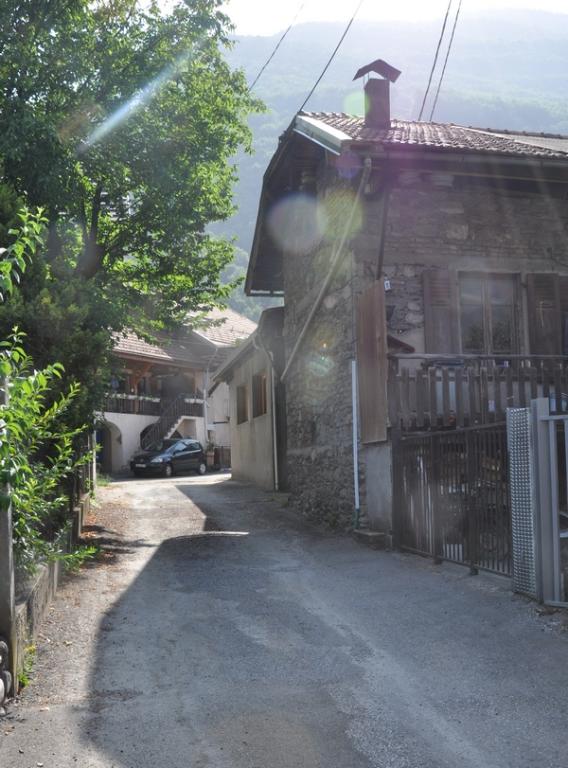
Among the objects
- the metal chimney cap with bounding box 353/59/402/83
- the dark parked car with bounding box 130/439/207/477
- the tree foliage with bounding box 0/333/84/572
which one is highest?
the metal chimney cap with bounding box 353/59/402/83

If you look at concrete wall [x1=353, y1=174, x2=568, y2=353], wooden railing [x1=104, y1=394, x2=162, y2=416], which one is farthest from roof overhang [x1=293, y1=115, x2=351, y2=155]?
wooden railing [x1=104, y1=394, x2=162, y2=416]

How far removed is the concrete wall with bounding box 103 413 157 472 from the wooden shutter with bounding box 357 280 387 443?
78.3 ft

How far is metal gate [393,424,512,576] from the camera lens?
7281 millimetres

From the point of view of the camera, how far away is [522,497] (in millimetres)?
6672

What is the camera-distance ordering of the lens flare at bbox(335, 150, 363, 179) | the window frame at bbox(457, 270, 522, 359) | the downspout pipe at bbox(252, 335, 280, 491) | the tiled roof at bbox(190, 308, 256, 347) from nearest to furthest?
the lens flare at bbox(335, 150, 363, 179), the window frame at bbox(457, 270, 522, 359), the downspout pipe at bbox(252, 335, 280, 491), the tiled roof at bbox(190, 308, 256, 347)

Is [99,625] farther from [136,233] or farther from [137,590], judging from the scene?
[136,233]

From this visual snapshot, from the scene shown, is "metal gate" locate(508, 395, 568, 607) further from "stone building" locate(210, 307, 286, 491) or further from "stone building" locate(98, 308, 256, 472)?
"stone building" locate(98, 308, 256, 472)

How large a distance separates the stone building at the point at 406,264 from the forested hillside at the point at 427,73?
93.7 metres

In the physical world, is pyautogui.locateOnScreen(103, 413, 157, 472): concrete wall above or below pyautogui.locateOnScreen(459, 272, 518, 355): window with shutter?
below

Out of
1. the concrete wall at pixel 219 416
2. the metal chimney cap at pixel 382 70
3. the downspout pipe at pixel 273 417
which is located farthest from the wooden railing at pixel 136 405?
the metal chimney cap at pixel 382 70

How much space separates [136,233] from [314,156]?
3.48 meters

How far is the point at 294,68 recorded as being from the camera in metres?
184

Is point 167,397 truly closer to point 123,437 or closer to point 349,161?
point 123,437

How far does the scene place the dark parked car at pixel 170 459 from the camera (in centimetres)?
2998
